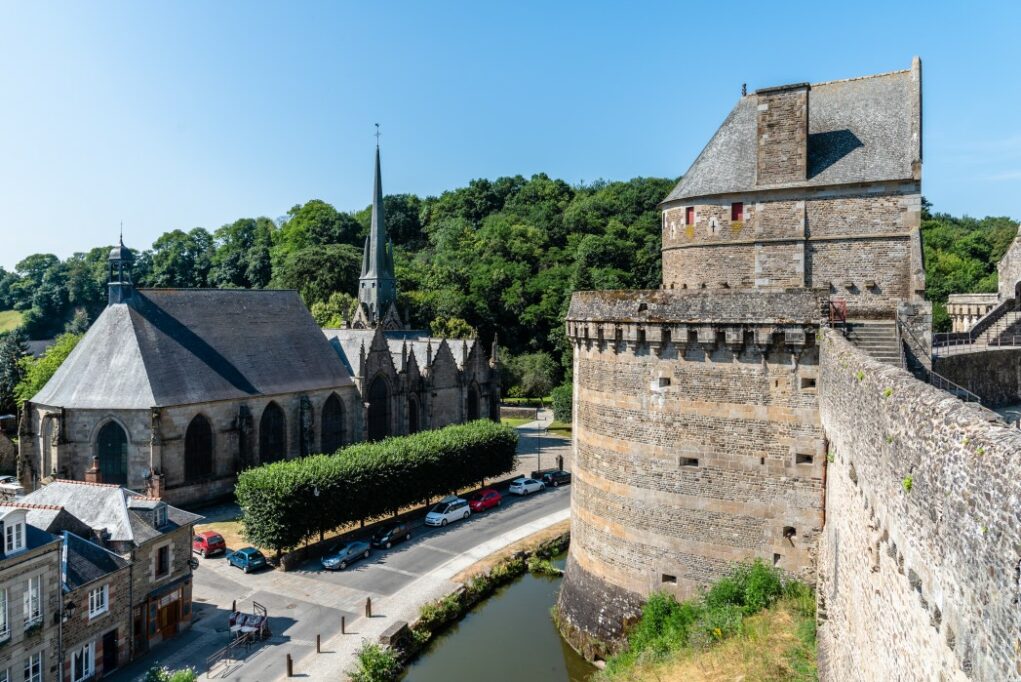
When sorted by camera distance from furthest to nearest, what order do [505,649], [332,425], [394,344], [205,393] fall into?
[394,344], [332,425], [205,393], [505,649]

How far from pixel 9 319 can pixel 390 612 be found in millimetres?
107392

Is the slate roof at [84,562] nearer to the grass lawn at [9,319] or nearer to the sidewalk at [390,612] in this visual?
the sidewalk at [390,612]

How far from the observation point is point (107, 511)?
2403cm

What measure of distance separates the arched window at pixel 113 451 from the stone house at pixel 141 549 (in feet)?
34.1

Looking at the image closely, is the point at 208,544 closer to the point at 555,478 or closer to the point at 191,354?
the point at 191,354

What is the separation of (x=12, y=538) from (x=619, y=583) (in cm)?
1552

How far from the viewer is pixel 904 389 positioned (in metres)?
7.63

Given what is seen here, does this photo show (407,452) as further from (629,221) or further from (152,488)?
(629,221)

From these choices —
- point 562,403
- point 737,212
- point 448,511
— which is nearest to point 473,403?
point 562,403

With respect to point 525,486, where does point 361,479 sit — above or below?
above

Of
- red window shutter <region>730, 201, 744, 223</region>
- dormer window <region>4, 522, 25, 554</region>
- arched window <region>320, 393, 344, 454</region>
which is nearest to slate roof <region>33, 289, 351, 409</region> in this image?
arched window <region>320, 393, 344, 454</region>

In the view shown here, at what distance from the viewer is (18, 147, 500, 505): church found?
117 ft

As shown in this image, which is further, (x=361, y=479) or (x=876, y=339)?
(x=361, y=479)

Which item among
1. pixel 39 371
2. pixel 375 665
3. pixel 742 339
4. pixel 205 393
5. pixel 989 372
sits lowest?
pixel 375 665
